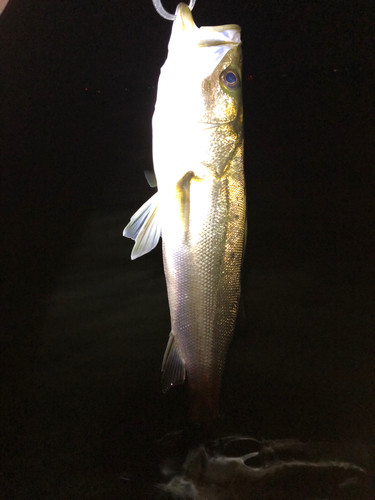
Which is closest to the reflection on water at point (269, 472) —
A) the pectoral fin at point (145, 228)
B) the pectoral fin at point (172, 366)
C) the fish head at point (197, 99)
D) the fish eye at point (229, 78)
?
the pectoral fin at point (172, 366)

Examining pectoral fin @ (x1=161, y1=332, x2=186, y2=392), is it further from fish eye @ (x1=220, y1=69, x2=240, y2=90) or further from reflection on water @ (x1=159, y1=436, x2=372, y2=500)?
fish eye @ (x1=220, y1=69, x2=240, y2=90)

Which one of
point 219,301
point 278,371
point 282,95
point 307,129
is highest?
point 282,95

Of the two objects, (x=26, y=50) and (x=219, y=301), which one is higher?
(x=26, y=50)

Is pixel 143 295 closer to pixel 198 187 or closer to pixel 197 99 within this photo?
pixel 198 187

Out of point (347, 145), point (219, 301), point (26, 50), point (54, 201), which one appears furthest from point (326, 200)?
point (26, 50)

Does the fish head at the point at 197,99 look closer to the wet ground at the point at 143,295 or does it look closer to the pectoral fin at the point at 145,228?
the pectoral fin at the point at 145,228

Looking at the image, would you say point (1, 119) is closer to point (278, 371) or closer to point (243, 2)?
point (243, 2)

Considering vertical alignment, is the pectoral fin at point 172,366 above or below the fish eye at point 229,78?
below
